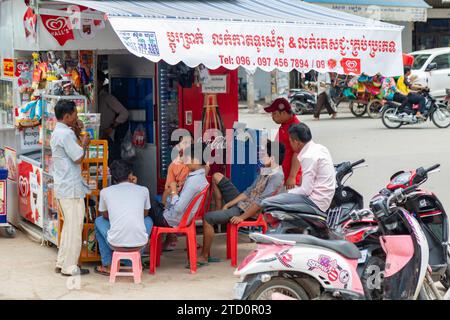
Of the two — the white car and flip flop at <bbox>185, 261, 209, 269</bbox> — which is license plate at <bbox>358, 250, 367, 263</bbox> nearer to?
flip flop at <bbox>185, 261, 209, 269</bbox>

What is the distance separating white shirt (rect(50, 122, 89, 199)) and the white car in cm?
1842

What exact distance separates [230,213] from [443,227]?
226 cm

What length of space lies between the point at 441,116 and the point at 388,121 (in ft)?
4.33

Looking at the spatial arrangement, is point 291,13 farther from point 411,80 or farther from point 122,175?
point 411,80

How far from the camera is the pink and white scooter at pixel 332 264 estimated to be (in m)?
5.74

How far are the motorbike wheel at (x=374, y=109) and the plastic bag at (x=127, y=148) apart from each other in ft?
47.5

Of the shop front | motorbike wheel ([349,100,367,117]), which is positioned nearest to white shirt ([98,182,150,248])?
the shop front

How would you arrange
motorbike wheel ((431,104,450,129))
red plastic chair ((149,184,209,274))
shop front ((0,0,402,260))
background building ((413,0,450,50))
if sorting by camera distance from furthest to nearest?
background building ((413,0,450,50)), motorbike wheel ((431,104,450,129)), red plastic chair ((149,184,209,274)), shop front ((0,0,402,260))

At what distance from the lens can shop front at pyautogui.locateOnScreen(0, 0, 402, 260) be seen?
299 inches

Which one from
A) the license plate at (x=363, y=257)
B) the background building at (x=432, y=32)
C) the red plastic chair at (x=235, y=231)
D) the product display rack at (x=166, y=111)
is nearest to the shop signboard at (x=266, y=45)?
the red plastic chair at (x=235, y=231)

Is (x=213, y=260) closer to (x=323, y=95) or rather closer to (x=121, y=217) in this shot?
(x=121, y=217)

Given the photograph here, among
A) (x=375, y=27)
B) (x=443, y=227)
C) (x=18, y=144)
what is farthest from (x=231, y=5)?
(x=443, y=227)

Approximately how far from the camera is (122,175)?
25.3 feet

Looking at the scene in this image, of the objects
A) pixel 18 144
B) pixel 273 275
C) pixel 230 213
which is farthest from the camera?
pixel 18 144
